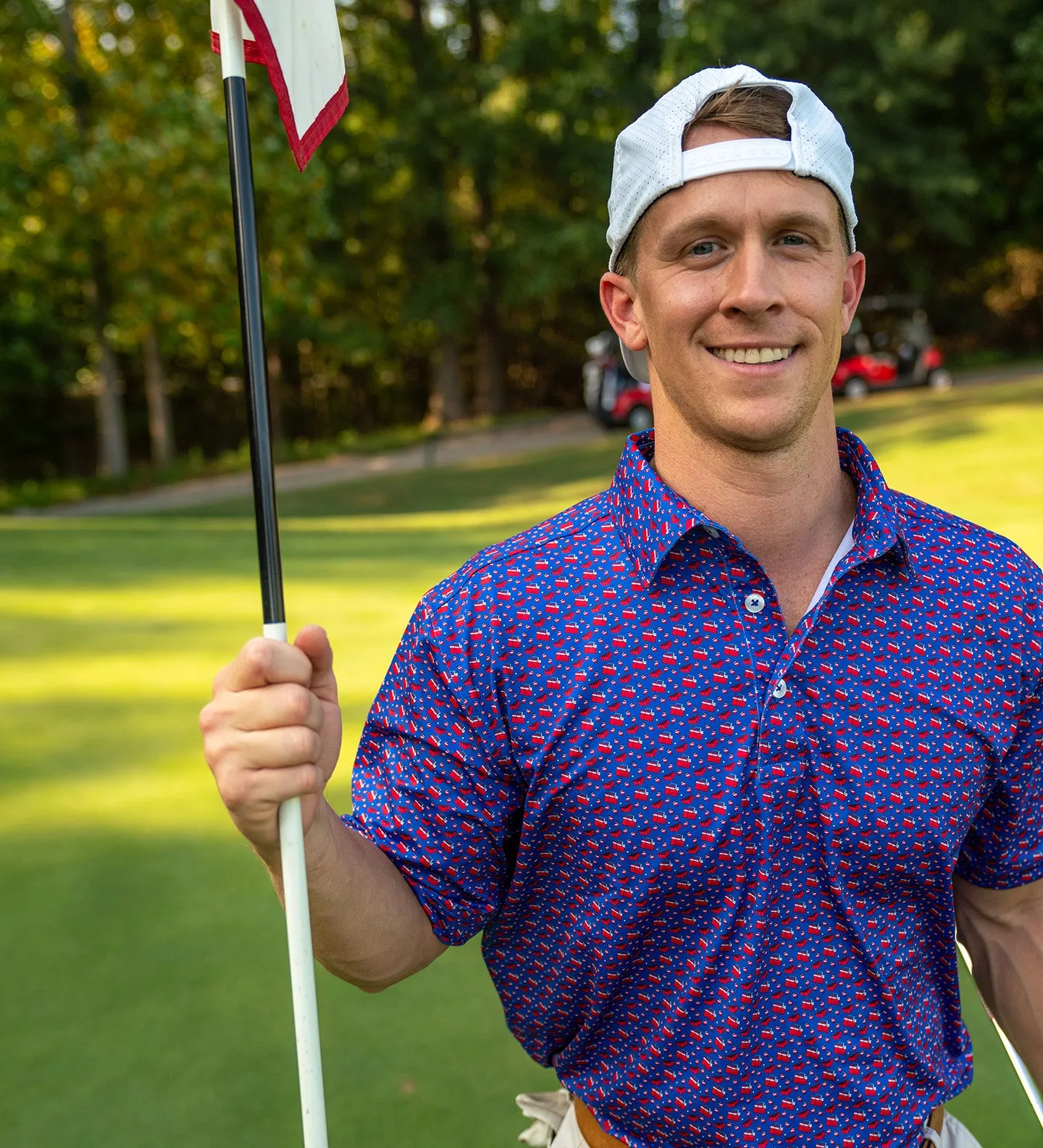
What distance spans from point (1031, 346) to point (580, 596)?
28.6m

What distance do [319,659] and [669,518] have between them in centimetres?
39

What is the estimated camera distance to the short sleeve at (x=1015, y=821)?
1.48m

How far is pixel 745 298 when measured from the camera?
4.61ft

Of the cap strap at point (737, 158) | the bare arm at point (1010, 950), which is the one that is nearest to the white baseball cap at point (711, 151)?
the cap strap at point (737, 158)

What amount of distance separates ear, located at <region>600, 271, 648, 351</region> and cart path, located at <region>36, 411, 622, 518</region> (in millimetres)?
14822

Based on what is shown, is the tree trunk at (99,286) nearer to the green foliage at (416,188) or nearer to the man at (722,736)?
the green foliage at (416,188)

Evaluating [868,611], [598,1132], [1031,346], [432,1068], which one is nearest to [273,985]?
[432,1068]

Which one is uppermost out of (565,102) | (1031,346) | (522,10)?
(522,10)

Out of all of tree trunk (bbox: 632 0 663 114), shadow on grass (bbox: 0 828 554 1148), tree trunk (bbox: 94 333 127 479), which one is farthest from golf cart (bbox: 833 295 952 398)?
shadow on grass (bbox: 0 828 554 1148)

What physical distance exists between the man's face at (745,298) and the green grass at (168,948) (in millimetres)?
1442

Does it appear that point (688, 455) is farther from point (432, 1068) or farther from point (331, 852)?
point (432, 1068)

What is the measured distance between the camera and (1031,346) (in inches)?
1089

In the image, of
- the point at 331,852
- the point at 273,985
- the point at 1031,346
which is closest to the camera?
the point at 331,852

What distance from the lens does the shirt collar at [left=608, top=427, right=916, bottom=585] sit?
139 centimetres
